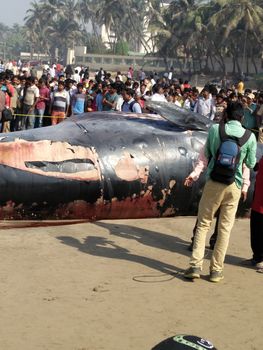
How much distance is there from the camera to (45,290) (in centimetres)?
571

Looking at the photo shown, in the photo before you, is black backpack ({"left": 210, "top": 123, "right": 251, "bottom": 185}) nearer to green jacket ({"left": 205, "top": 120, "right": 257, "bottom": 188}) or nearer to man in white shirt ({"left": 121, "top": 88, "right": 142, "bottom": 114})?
green jacket ({"left": 205, "top": 120, "right": 257, "bottom": 188})

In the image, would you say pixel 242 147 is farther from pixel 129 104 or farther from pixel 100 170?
pixel 129 104

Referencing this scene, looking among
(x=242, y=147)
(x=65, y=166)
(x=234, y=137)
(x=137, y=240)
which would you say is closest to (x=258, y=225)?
(x=242, y=147)

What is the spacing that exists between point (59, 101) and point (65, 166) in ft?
23.3

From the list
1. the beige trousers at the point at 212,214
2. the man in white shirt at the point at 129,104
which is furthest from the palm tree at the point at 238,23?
the beige trousers at the point at 212,214

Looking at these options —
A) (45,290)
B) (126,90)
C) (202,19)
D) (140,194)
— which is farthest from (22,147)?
(202,19)

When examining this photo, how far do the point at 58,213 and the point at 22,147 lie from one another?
3.10ft

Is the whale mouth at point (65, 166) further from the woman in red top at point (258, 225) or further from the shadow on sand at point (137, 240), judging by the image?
the woman in red top at point (258, 225)

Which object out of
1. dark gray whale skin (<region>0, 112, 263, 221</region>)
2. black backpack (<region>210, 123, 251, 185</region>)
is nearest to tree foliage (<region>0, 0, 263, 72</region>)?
dark gray whale skin (<region>0, 112, 263, 221</region>)

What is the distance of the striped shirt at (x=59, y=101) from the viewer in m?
14.9

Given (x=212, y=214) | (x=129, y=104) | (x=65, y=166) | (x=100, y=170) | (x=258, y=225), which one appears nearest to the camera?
(x=212, y=214)

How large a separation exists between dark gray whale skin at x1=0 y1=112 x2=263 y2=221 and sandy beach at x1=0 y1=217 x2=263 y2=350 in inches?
14.9

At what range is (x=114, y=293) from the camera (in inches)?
227

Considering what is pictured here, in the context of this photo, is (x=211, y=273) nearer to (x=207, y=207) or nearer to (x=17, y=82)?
(x=207, y=207)
